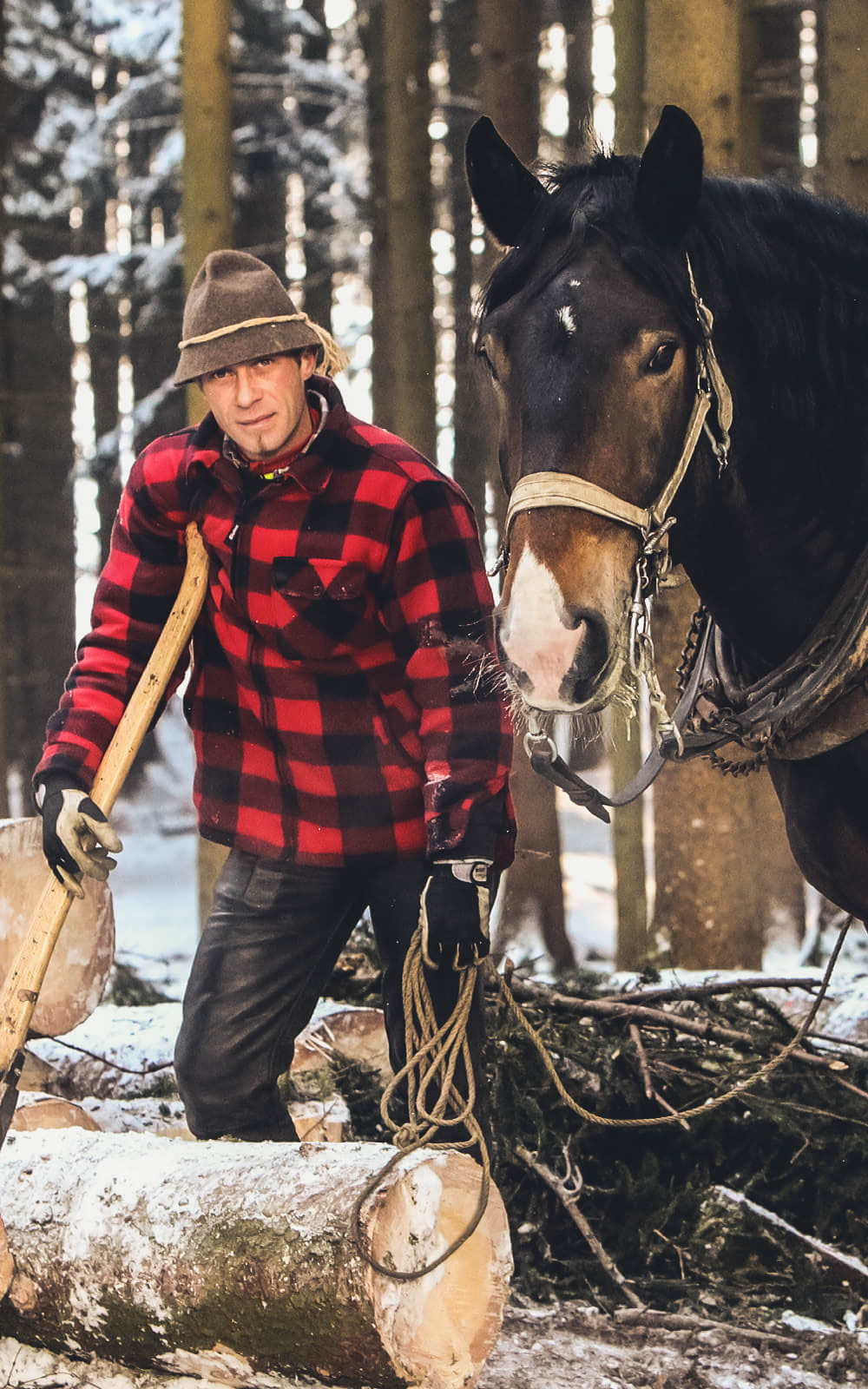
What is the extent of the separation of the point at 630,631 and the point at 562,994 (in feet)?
7.24

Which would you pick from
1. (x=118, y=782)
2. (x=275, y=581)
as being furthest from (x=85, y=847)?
(x=275, y=581)

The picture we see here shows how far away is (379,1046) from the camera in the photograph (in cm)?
418

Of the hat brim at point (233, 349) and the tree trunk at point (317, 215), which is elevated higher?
the tree trunk at point (317, 215)

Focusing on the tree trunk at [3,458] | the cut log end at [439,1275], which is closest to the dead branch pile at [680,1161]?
the cut log end at [439,1275]

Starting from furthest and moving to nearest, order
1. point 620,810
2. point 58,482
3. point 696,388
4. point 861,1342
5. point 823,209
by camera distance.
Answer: point 58,482
point 620,810
point 861,1342
point 823,209
point 696,388

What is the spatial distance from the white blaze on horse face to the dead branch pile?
79.1 inches

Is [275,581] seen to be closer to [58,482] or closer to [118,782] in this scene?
[118,782]

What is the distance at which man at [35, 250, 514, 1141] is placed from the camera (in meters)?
2.82

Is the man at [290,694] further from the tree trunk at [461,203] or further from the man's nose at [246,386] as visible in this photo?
the tree trunk at [461,203]

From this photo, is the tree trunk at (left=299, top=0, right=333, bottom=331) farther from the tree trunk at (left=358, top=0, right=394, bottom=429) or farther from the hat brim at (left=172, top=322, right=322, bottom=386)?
the hat brim at (left=172, top=322, right=322, bottom=386)

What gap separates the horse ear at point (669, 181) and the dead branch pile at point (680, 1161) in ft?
7.89

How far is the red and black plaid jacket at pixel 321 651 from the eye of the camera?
9.17 feet

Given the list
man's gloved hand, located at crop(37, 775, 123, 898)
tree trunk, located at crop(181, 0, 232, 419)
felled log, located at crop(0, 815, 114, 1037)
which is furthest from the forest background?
felled log, located at crop(0, 815, 114, 1037)

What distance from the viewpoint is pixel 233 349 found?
9.25 feet
